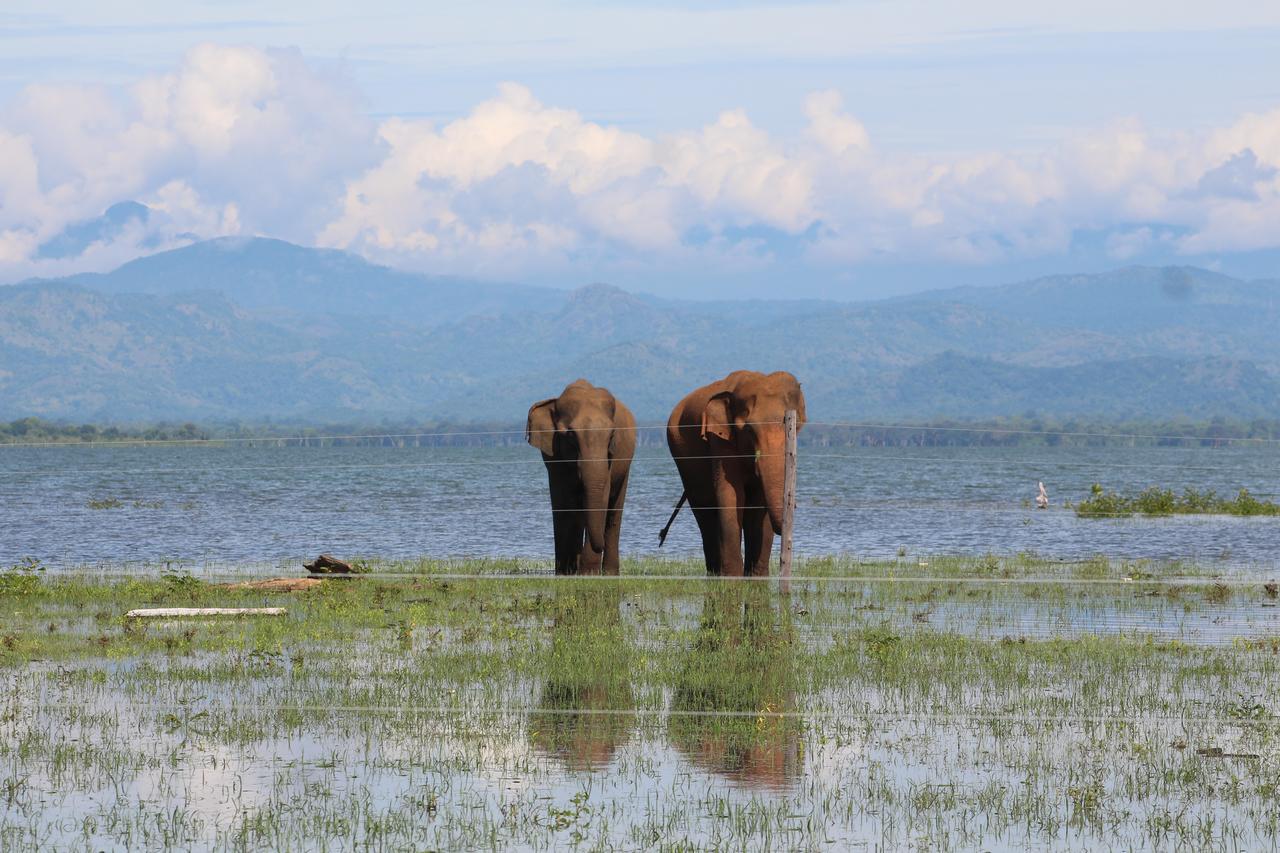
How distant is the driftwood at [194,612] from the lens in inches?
968

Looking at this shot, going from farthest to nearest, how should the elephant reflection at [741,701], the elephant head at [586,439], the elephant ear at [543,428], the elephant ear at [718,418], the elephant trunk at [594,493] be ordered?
the elephant ear at [543,428], the elephant head at [586,439], the elephant trunk at [594,493], the elephant ear at [718,418], the elephant reflection at [741,701]

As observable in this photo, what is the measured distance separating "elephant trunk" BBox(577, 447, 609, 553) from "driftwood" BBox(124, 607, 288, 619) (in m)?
7.30

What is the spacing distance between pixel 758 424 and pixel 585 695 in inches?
413

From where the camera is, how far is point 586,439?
31.3 m

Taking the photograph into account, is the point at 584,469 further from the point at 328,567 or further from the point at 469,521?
the point at 469,521

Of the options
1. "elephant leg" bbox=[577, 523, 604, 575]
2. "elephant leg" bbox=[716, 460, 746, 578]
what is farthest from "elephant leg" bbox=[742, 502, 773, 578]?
"elephant leg" bbox=[577, 523, 604, 575]

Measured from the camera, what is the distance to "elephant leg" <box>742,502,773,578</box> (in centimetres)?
2942

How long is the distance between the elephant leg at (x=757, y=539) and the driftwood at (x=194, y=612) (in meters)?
8.27

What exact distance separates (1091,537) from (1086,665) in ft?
108

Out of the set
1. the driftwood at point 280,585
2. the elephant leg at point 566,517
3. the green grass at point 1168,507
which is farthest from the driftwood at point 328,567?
the green grass at point 1168,507

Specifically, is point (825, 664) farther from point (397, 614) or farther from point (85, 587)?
point (85, 587)

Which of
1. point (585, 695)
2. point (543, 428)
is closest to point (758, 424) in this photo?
point (543, 428)

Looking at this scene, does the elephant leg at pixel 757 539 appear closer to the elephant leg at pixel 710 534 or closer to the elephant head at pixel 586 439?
the elephant leg at pixel 710 534

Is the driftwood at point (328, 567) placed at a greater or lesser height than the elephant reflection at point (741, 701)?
greater
